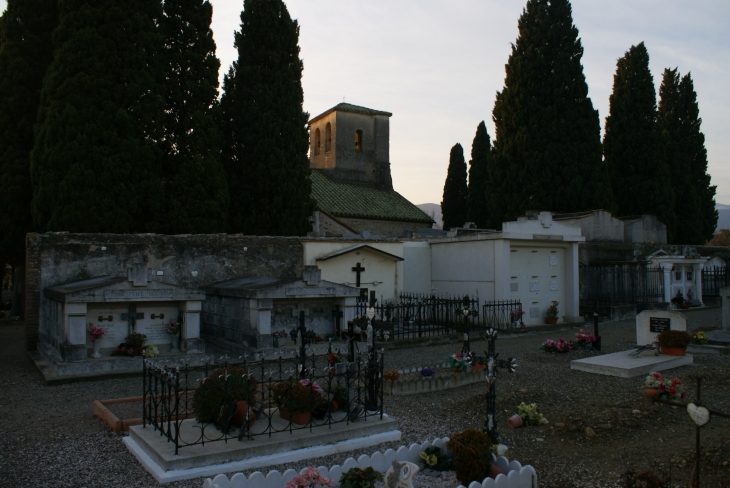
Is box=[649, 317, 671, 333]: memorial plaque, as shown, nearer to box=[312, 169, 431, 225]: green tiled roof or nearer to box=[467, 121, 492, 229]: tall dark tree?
box=[312, 169, 431, 225]: green tiled roof

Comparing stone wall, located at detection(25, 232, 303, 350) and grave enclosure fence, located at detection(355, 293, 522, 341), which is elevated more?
stone wall, located at detection(25, 232, 303, 350)

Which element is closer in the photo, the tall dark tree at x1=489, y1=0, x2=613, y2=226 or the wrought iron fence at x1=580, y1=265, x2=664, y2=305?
the wrought iron fence at x1=580, y1=265, x2=664, y2=305

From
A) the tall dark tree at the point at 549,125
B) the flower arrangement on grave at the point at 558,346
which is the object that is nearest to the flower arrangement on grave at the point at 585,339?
the flower arrangement on grave at the point at 558,346

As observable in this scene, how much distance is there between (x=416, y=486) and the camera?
5.34 meters

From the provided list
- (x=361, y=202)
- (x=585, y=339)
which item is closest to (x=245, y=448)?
(x=585, y=339)

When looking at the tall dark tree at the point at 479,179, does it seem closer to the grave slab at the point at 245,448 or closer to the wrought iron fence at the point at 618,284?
the wrought iron fence at the point at 618,284

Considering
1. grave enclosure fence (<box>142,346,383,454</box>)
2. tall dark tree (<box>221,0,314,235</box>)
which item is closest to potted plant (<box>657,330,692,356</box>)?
grave enclosure fence (<box>142,346,383,454</box>)

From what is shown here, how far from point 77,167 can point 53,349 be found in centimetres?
686

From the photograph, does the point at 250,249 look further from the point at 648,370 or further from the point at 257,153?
the point at 648,370

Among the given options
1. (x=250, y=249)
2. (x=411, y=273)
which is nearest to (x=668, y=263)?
(x=411, y=273)

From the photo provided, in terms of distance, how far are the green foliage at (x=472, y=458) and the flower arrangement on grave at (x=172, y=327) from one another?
26.9 feet

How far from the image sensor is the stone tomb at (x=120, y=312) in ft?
35.8

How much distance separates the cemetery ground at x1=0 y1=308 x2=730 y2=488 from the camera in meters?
5.75

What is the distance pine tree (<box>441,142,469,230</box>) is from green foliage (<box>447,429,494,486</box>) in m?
32.3
